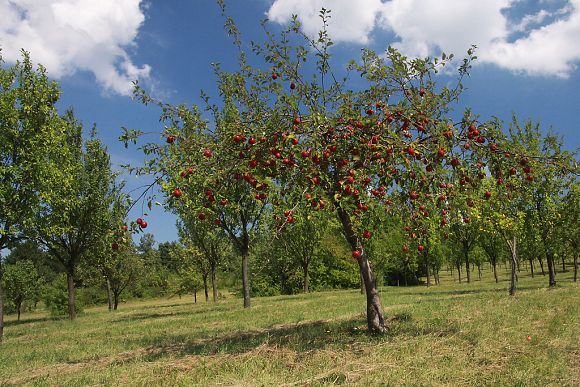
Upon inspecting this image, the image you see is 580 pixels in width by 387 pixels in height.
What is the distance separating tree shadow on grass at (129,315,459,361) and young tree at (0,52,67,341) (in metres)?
8.94

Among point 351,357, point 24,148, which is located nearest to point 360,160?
point 351,357

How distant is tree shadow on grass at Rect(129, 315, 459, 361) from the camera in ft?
30.5

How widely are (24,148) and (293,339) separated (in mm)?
14430

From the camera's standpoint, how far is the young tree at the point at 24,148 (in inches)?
657

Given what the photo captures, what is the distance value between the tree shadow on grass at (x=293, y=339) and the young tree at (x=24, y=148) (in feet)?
29.3

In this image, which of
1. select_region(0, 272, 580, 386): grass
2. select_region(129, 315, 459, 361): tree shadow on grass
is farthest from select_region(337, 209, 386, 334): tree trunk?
select_region(0, 272, 580, 386): grass

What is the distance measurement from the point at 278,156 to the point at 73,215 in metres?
22.6

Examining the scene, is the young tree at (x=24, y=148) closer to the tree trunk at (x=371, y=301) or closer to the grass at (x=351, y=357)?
the grass at (x=351, y=357)

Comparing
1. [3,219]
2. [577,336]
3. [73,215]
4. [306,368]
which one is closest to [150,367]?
[306,368]

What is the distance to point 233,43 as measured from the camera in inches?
389

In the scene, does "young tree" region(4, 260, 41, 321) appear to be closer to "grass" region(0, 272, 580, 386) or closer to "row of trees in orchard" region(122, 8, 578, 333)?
"grass" region(0, 272, 580, 386)

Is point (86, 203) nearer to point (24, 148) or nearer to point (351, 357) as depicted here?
point (24, 148)

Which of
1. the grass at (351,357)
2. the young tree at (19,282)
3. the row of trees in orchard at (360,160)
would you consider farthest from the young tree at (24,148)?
the young tree at (19,282)

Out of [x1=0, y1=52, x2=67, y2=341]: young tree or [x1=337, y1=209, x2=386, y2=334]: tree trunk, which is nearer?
[x1=337, y1=209, x2=386, y2=334]: tree trunk
